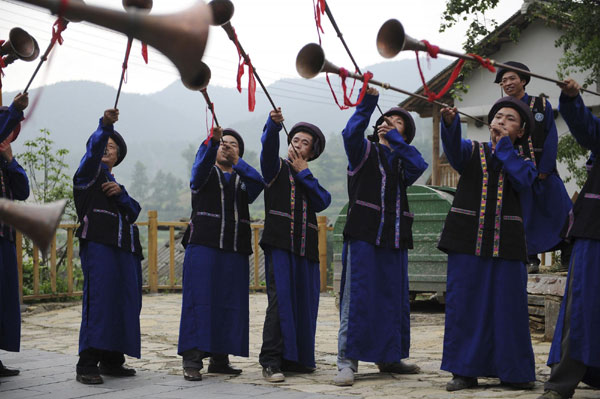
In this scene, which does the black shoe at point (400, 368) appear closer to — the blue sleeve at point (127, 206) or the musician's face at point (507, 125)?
the musician's face at point (507, 125)

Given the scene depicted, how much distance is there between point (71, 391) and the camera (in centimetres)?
446

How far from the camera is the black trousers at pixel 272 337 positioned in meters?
4.90

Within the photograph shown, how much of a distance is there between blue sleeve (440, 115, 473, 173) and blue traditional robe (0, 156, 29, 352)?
2956mm

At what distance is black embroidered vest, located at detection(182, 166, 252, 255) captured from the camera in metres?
5.12

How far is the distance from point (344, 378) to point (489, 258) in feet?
3.86

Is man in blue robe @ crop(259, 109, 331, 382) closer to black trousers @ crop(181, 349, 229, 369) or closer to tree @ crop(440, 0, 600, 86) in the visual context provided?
black trousers @ crop(181, 349, 229, 369)

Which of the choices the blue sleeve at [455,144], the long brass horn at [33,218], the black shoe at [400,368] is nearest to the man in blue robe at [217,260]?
the black shoe at [400,368]

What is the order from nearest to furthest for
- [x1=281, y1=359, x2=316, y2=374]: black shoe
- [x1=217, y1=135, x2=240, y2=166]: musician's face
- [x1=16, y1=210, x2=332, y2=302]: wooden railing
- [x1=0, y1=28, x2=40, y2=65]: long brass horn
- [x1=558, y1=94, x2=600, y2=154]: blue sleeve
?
1. [x1=0, y1=28, x2=40, y2=65]: long brass horn
2. [x1=558, y1=94, x2=600, y2=154]: blue sleeve
3. [x1=281, y1=359, x2=316, y2=374]: black shoe
4. [x1=217, y1=135, x2=240, y2=166]: musician's face
5. [x1=16, y1=210, x2=332, y2=302]: wooden railing

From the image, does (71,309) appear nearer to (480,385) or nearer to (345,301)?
(345,301)

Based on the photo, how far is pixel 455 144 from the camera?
443 centimetres

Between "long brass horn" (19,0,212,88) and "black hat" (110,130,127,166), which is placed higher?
"black hat" (110,130,127,166)

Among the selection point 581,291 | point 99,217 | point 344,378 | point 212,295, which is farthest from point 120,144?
point 581,291

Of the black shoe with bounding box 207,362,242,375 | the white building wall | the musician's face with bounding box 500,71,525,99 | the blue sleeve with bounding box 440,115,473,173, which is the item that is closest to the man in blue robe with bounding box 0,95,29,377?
the black shoe with bounding box 207,362,242,375

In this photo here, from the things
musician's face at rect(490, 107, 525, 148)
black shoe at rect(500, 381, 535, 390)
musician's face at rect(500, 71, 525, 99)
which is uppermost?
musician's face at rect(500, 71, 525, 99)
